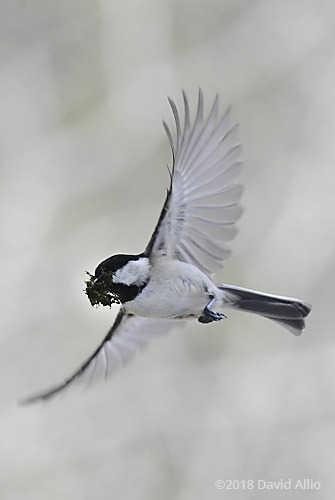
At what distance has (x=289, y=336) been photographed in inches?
78.8

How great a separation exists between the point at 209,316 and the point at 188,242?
120 mm

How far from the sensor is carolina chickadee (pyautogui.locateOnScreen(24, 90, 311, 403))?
39.3 inches

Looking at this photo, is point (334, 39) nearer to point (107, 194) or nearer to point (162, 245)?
point (107, 194)

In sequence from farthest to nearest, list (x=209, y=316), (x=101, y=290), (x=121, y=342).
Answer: (x=121, y=342) < (x=209, y=316) < (x=101, y=290)

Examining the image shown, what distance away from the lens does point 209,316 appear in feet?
3.45

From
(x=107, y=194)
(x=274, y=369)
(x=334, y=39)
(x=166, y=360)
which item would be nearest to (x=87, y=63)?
(x=107, y=194)

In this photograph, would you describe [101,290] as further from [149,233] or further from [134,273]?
[149,233]

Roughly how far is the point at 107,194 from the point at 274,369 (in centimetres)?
65

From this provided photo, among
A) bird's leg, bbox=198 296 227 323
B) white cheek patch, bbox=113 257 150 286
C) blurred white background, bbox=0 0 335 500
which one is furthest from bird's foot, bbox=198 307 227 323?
blurred white background, bbox=0 0 335 500

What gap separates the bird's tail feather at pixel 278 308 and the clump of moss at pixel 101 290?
320mm

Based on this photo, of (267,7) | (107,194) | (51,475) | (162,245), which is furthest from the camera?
(267,7)
